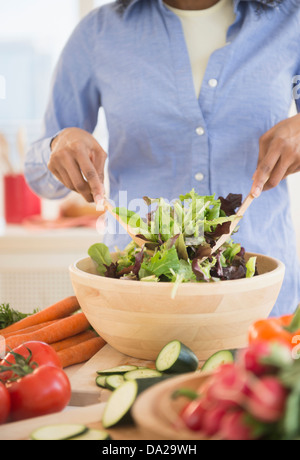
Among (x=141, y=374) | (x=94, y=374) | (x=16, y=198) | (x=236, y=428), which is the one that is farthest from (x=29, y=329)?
(x=16, y=198)

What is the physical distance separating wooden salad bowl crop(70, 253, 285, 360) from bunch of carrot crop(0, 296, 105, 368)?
4.1 inches

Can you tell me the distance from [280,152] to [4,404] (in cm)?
84

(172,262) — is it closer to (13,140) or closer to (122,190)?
(122,190)

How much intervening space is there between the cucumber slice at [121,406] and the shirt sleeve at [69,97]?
1.00m

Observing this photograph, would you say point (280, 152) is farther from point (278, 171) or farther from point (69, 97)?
point (69, 97)

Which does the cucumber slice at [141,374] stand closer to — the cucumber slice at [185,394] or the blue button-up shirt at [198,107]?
the cucumber slice at [185,394]

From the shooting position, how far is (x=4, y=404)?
722 mm

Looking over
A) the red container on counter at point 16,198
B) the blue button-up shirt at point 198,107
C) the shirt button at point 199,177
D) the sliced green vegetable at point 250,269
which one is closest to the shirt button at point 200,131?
the blue button-up shirt at point 198,107

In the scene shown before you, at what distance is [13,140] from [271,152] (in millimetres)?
2637

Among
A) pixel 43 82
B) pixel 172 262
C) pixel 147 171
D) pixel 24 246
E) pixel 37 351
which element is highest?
pixel 43 82

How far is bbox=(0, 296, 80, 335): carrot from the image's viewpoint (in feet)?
3.89

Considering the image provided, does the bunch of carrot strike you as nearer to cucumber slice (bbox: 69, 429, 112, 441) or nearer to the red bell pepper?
cucumber slice (bbox: 69, 429, 112, 441)
